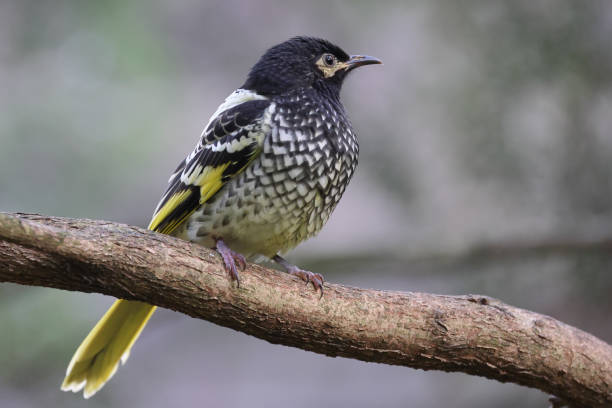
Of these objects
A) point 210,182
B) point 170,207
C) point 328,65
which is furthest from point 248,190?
point 328,65

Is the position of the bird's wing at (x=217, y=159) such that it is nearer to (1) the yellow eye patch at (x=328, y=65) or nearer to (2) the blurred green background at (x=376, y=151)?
(1) the yellow eye patch at (x=328, y=65)

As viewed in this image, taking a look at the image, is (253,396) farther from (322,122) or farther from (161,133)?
(322,122)

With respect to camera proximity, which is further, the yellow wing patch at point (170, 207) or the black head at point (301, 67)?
the black head at point (301, 67)

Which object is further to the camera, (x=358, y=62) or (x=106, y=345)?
(x=358, y=62)

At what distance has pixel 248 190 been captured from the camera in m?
3.14

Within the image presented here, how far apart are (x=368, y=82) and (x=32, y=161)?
9.67 ft

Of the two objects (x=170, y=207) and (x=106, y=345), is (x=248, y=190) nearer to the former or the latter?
(x=170, y=207)

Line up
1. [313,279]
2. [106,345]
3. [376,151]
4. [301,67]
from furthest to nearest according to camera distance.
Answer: [376,151], [301,67], [106,345], [313,279]

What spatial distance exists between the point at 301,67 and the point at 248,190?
2.86ft

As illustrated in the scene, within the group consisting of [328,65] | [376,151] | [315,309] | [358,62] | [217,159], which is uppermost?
[376,151]

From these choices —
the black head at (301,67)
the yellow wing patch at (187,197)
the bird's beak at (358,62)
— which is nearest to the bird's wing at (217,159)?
the yellow wing patch at (187,197)

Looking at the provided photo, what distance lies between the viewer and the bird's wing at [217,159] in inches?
126

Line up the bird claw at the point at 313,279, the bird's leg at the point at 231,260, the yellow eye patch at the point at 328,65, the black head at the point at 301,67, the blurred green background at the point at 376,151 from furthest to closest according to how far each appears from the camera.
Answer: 1. the blurred green background at the point at 376,151
2. the yellow eye patch at the point at 328,65
3. the black head at the point at 301,67
4. the bird claw at the point at 313,279
5. the bird's leg at the point at 231,260

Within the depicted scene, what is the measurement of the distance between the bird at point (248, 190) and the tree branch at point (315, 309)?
0.31 meters
